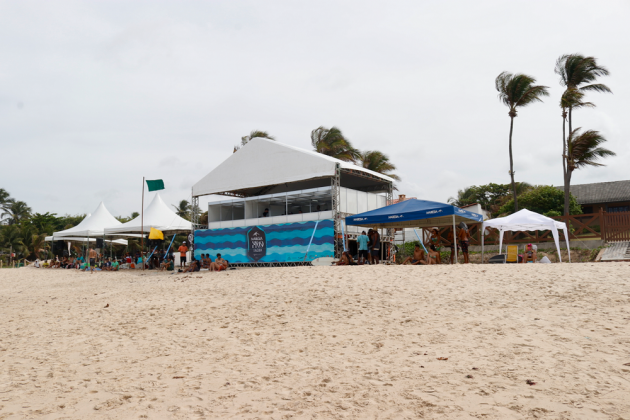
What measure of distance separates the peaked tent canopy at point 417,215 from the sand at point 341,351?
3622mm

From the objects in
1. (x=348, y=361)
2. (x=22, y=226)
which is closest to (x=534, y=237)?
(x=348, y=361)

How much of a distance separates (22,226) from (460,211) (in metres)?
41.8

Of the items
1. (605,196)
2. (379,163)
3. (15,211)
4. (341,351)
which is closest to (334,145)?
(379,163)

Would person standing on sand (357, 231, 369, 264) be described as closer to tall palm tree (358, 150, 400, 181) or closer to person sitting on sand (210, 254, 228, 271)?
person sitting on sand (210, 254, 228, 271)

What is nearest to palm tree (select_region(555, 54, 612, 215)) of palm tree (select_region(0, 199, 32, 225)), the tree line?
the tree line

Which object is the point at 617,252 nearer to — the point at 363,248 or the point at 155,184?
the point at 363,248

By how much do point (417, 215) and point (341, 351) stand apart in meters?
8.44

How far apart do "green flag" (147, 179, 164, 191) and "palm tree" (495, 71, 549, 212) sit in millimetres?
17580

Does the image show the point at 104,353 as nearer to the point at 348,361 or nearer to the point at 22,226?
the point at 348,361

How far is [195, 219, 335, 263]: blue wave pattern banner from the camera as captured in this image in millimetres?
17844

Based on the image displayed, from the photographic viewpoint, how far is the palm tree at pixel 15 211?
55312 mm

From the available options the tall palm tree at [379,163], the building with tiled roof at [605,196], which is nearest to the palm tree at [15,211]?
the tall palm tree at [379,163]

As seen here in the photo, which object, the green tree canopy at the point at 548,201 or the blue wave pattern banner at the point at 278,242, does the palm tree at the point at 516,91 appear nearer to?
the green tree canopy at the point at 548,201

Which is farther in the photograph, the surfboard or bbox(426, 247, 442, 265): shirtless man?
the surfboard
